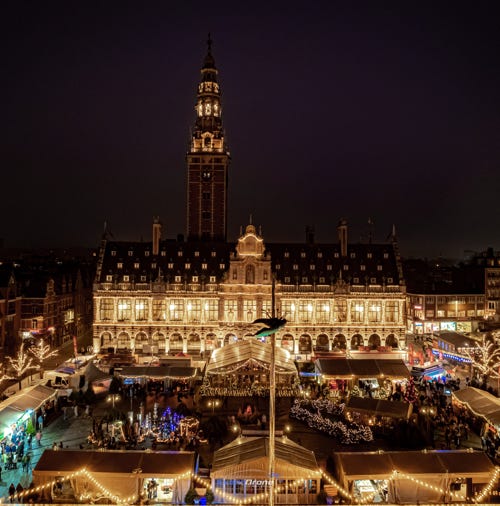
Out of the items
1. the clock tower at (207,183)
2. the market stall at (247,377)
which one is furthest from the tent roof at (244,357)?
the clock tower at (207,183)

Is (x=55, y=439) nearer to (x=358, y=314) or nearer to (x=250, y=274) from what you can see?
(x=250, y=274)

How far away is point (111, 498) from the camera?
21000 mm

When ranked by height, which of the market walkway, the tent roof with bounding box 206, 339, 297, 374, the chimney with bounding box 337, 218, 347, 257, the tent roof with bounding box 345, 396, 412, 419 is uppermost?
the chimney with bounding box 337, 218, 347, 257

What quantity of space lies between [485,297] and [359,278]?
25.7m

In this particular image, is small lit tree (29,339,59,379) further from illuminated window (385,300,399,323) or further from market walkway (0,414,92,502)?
illuminated window (385,300,399,323)

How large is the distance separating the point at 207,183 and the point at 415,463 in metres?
54.2

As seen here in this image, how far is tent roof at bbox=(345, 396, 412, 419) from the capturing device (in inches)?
1196

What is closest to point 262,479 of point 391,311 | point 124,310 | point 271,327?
point 271,327

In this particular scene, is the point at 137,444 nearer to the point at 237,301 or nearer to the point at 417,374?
the point at 417,374

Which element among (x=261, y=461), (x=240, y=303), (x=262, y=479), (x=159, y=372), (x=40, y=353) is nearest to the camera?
(x=262, y=479)

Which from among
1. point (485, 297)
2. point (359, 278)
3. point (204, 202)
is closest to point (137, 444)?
point (359, 278)

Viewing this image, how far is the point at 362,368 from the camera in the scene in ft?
130

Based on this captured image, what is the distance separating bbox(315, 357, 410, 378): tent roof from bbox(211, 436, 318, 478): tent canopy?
1653cm

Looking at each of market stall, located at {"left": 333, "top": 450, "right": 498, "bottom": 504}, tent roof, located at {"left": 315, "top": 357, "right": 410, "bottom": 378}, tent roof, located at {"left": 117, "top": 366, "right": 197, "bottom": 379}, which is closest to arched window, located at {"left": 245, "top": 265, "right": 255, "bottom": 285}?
tent roof, located at {"left": 315, "top": 357, "right": 410, "bottom": 378}
